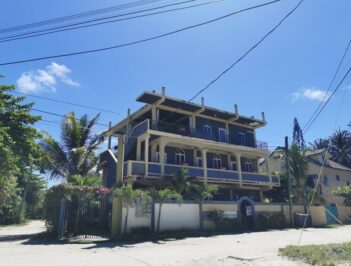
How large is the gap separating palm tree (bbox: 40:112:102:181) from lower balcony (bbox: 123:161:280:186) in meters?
3.64

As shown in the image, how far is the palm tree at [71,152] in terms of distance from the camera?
79.9 feet

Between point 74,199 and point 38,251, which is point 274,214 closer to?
point 74,199

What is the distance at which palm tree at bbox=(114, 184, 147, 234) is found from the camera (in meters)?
17.8

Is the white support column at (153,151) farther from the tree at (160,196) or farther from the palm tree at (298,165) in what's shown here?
the palm tree at (298,165)

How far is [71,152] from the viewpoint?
24.4 m

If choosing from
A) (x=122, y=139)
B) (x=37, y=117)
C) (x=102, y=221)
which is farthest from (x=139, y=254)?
(x=37, y=117)

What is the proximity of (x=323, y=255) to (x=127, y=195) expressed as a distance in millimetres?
10686

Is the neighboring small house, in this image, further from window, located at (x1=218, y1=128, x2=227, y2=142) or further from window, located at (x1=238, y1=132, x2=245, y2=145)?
window, located at (x1=218, y1=128, x2=227, y2=142)

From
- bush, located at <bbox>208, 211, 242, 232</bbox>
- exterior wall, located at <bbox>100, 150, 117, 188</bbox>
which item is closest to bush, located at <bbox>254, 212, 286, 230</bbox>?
bush, located at <bbox>208, 211, 242, 232</bbox>

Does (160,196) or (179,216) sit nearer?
(160,196)

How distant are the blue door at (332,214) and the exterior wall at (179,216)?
50.3 ft

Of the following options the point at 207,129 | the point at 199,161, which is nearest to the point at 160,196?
the point at 199,161

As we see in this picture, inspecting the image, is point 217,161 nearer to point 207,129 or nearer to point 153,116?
point 207,129

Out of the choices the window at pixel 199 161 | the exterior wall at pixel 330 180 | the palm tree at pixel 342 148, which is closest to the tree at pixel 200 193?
the window at pixel 199 161
